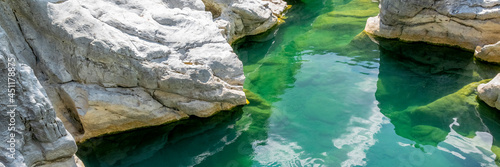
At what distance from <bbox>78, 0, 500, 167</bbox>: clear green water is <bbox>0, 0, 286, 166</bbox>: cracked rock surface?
41 cm

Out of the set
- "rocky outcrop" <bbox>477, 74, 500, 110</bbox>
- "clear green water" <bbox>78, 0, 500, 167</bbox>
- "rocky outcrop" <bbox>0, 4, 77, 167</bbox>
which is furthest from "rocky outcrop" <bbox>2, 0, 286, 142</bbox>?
"rocky outcrop" <bbox>477, 74, 500, 110</bbox>

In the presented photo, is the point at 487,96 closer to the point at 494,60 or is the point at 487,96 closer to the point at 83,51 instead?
the point at 494,60

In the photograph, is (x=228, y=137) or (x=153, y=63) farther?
(x=228, y=137)

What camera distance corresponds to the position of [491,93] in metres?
6.66

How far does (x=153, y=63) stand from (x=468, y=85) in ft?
18.8

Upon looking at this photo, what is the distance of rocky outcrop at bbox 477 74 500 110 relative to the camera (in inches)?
260

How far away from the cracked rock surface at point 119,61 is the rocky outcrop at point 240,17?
101 inches

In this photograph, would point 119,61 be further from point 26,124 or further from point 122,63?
point 26,124

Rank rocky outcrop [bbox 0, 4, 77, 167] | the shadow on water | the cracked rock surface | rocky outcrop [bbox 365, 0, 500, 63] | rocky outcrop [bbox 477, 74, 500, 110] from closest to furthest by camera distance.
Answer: rocky outcrop [bbox 0, 4, 77, 167] < the cracked rock surface < the shadow on water < rocky outcrop [bbox 477, 74, 500, 110] < rocky outcrop [bbox 365, 0, 500, 63]

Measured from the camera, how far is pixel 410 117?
6.77m

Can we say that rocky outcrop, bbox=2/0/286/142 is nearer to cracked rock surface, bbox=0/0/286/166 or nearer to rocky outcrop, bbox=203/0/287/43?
cracked rock surface, bbox=0/0/286/166

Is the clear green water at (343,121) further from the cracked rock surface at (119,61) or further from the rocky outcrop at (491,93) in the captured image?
the cracked rock surface at (119,61)

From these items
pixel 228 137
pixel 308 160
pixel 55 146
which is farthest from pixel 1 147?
pixel 308 160

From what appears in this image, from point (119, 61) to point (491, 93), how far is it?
238 inches
